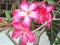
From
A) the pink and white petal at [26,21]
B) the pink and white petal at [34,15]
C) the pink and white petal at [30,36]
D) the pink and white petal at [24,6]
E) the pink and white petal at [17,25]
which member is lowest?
the pink and white petal at [30,36]

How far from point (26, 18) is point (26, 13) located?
0.8 inches

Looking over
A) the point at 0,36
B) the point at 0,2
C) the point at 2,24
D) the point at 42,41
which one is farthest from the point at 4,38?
the point at 2,24

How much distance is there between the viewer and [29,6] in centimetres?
56

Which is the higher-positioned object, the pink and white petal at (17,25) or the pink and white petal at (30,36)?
the pink and white petal at (17,25)

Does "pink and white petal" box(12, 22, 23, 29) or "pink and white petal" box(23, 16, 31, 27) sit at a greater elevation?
"pink and white petal" box(23, 16, 31, 27)

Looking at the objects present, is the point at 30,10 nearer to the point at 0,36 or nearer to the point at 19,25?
the point at 19,25

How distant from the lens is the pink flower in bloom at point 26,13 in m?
0.54

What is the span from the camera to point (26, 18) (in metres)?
0.54

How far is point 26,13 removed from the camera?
21.8 inches

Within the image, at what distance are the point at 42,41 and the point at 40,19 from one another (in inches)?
90.0

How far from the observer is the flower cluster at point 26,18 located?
1.75ft

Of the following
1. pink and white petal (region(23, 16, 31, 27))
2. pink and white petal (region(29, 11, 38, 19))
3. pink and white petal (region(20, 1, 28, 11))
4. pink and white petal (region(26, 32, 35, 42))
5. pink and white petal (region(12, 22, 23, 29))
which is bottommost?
pink and white petal (region(26, 32, 35, 42))

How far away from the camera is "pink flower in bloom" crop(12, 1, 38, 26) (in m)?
0.54

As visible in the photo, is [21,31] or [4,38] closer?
[21,31]
